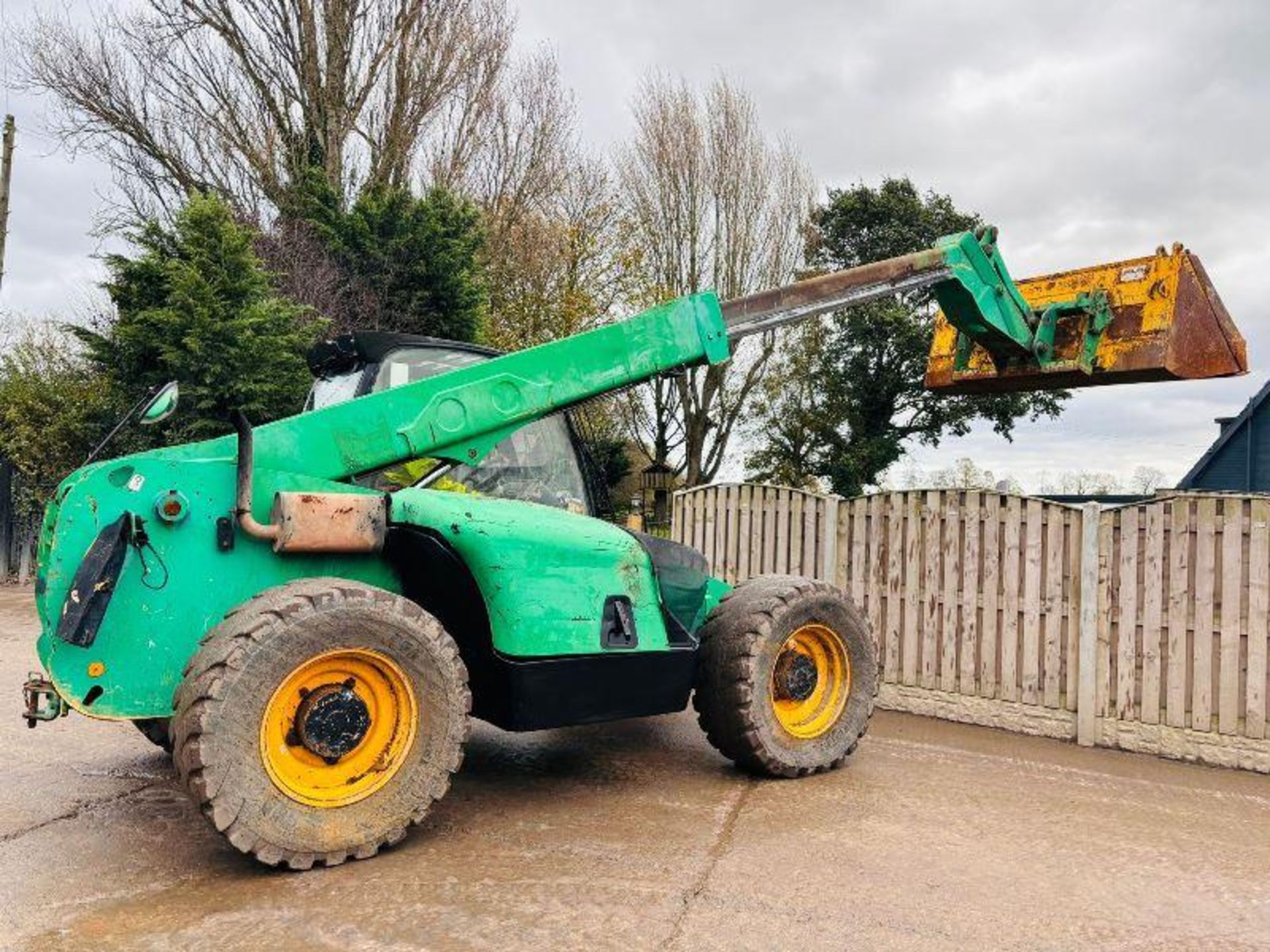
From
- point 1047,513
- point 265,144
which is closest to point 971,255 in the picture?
point 1047,513

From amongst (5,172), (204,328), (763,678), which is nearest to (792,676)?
(763,678)

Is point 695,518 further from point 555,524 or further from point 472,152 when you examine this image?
point 472,152

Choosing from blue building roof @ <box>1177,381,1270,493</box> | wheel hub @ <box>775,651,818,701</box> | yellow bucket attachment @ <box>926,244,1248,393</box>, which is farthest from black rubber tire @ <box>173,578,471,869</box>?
blue building roof @ <box>1177,381,1270,493</box>

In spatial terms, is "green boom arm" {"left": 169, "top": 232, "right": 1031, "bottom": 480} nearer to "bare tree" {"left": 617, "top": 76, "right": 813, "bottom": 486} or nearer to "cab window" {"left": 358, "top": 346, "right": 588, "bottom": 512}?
"cab window" {"left": 358, "top": 346, "right": 588, "bottom": 512}

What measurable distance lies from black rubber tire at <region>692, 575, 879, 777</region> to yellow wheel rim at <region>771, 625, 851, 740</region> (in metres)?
0.04

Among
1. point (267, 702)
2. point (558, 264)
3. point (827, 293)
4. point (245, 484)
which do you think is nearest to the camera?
point (267, 702)

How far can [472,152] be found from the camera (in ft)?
65.4

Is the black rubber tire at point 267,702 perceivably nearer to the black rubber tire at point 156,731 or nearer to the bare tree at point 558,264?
the black rubber tire at point 156,731

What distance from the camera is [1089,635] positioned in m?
6.09

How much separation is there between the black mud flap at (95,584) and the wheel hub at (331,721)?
76cm

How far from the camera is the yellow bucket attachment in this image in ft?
19.5

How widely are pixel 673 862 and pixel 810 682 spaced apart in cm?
166

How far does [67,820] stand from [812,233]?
23369 mm

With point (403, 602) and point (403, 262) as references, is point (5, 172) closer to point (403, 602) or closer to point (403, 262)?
point (403, 262)
